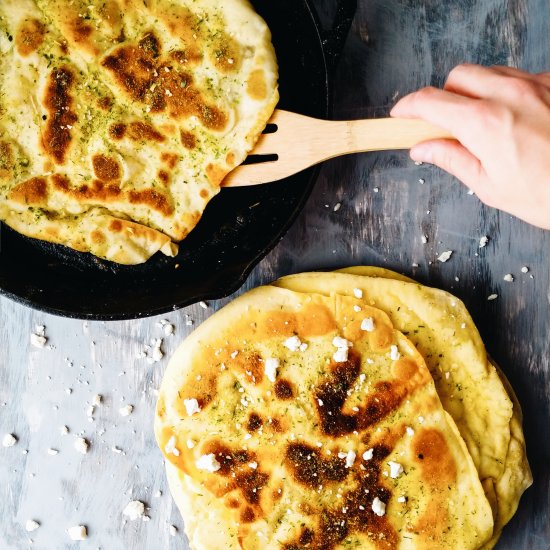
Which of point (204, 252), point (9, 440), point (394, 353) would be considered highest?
point (204, 252)

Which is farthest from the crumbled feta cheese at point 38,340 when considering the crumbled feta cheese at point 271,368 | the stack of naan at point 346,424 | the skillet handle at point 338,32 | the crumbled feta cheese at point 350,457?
the skillet handle at point 338,32

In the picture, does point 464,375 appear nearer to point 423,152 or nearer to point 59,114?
point 423,152

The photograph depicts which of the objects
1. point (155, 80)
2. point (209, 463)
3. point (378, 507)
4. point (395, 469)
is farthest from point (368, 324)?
point (155, 80)

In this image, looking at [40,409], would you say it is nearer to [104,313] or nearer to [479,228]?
[104,313]

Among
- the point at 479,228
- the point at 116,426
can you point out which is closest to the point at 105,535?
the point at 116,426

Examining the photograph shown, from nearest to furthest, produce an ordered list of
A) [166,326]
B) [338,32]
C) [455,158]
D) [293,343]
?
[455,158]
[338,32]
[293,343]
[166,326]

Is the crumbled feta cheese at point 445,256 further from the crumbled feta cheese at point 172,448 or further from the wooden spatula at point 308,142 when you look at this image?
the crumbled feta cheese at point 172,448

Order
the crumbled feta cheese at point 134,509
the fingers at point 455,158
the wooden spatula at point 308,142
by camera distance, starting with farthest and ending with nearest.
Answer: the crumbled feta cheese at point 134,509, the wooden spatula at point 308,142, the fingers at point 455,158

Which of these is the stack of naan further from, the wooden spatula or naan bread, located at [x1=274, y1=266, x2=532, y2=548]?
the wooden spatula
